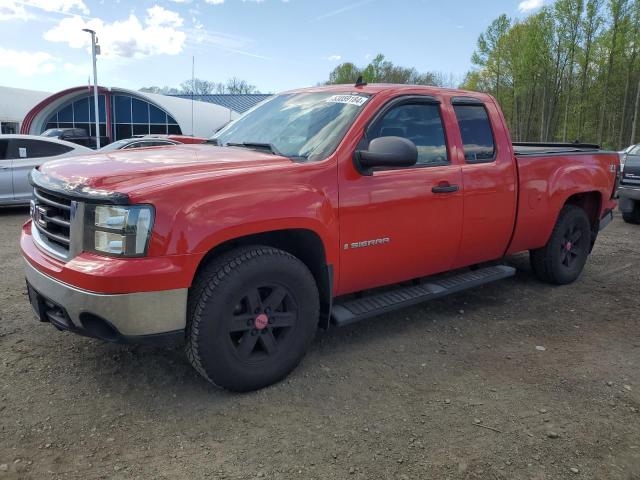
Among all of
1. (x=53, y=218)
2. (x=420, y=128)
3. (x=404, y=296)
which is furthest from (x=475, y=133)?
(x=53, y=218)

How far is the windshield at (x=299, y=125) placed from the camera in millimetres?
3582

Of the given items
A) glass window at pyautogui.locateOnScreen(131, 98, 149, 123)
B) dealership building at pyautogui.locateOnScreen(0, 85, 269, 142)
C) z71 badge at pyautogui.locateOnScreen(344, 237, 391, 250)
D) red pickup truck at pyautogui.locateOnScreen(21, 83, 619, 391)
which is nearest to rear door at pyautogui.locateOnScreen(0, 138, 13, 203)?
red pickup truck at pyautogui.locateOnScreen(21, 83, 619, 391)

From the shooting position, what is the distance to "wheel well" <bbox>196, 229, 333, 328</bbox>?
331 cm

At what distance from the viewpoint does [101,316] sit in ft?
8.92

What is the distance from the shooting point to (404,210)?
12.2 ft

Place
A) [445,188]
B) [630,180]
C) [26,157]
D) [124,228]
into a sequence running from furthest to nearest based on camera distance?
[26,157] < [630,180] < [445,188] < [124,228]

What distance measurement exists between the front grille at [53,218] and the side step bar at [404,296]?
5.71ft

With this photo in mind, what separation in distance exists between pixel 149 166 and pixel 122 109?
122 feet

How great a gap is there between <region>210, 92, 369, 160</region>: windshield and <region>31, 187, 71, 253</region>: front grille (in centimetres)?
141

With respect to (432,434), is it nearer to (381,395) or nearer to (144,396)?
(381,395)

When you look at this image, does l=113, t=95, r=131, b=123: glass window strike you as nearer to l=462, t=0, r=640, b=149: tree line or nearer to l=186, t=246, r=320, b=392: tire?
l=462, t=0, r=640, b=149: tree line

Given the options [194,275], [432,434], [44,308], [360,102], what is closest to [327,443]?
[432,434]

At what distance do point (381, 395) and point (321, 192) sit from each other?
1.32 meters

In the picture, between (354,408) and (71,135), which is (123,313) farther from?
(71,135)
